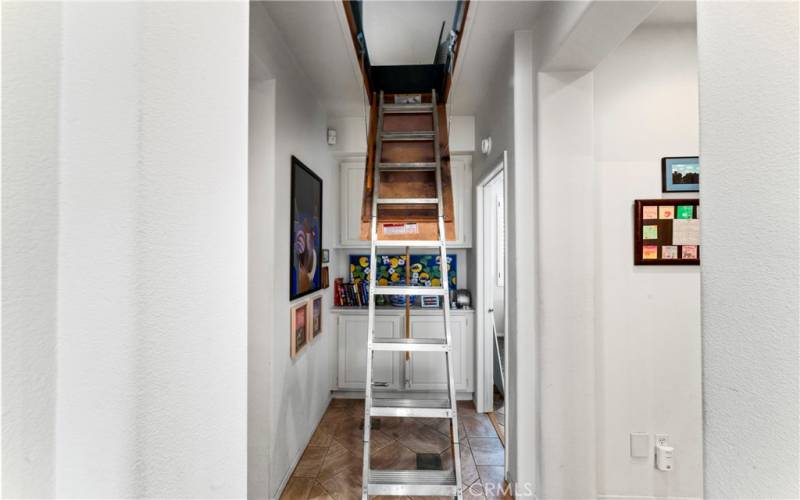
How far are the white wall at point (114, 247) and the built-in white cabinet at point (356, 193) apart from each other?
270 cm

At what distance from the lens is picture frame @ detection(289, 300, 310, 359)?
7.00 ft

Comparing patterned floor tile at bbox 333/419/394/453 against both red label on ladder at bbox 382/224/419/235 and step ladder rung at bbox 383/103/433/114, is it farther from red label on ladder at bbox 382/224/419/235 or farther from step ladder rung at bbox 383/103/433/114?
step ladder rung at bbox 383/103/433/114

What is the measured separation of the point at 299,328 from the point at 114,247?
1885 mm

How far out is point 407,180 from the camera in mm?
2475

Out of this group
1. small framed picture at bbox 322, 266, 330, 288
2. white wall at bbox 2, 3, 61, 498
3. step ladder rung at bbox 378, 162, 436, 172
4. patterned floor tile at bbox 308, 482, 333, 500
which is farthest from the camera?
small framed picture at bbox 322, 266, 330, 288

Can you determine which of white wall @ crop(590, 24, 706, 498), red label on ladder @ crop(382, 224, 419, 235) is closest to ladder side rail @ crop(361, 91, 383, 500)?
red label on ladder @ crop(382, 224, 419, 235)

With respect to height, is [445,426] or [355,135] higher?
[355,135]

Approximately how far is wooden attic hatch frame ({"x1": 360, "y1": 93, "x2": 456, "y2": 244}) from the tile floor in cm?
156

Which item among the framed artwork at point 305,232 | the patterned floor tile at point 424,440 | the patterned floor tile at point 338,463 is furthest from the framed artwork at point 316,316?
the patterned floor tile at point 424,440

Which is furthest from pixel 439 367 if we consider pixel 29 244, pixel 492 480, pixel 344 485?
pixel 29 244

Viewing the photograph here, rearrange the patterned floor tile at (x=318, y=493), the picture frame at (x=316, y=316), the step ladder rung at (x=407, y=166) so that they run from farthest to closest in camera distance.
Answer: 1. the picture frame at (x=316, y=316)
2. the step ladder rung at (x=407, y=166)
3. the patterned floor tile at (x=318, y=493)

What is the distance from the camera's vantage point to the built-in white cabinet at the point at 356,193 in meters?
3.27

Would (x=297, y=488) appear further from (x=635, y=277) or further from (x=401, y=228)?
(x=635, y=277)

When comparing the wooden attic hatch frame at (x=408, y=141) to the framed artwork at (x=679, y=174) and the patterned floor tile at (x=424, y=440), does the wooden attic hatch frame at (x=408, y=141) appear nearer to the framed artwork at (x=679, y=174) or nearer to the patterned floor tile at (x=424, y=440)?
the framed artwork at (x=679, y=174)
